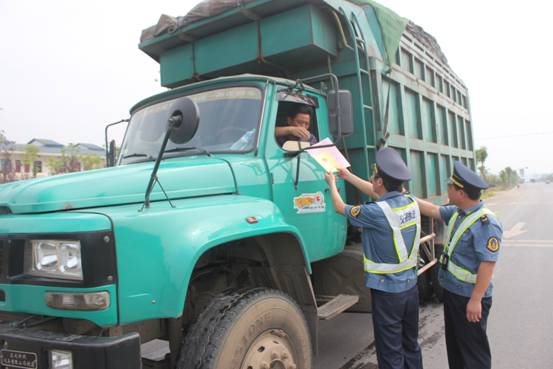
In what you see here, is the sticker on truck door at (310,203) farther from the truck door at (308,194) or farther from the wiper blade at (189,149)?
the wiper blade at (189,149)

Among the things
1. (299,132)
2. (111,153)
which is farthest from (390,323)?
(111,153)

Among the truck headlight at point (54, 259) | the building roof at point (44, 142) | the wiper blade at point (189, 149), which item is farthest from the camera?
the building roof at point (44, 142)

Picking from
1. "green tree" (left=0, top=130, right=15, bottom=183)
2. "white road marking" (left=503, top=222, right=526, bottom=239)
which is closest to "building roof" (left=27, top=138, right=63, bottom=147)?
"green tree" (left=0, top=130, right=15, bottom=183)

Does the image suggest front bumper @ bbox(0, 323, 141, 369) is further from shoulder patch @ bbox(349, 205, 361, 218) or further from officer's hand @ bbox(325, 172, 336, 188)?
officer's hand @ bbox(325, 172, 336, 188)

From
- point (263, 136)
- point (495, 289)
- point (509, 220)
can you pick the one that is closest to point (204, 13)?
point (263, 136)

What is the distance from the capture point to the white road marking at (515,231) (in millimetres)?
11278

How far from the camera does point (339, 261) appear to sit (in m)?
3.96

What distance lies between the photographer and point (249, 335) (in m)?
2.38

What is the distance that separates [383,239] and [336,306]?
2.89 ft

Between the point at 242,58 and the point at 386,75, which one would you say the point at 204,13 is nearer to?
the point at 242,58

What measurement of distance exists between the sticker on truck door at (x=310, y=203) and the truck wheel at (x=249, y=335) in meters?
0.84

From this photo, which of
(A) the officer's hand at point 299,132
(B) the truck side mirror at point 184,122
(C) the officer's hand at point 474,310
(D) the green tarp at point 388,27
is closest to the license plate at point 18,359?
(B) the truck side mirror at point 184,122

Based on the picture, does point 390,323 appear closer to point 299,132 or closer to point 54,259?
point 299,132

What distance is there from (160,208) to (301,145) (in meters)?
1.42
